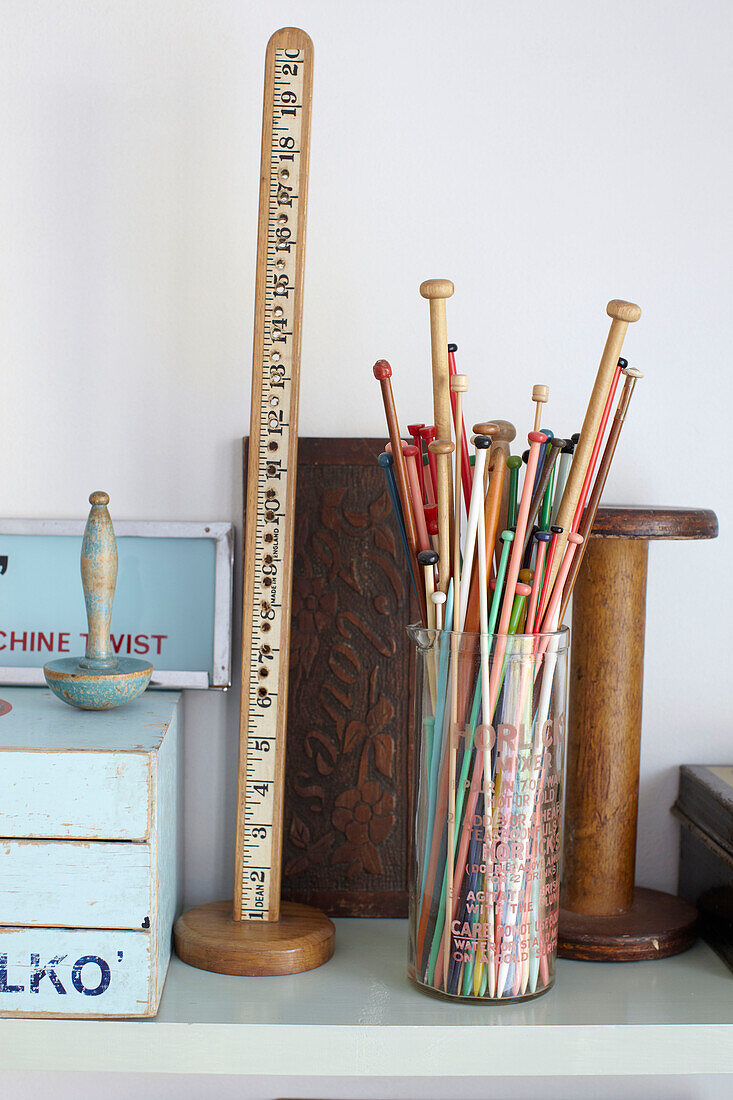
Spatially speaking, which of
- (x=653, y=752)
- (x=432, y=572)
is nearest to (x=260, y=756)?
(x=432, y=572)

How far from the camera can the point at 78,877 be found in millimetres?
607

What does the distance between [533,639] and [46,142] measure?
53cm

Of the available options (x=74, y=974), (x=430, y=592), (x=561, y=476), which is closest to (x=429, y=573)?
(x=430, y=592)

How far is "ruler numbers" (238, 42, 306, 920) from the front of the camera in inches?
26.0

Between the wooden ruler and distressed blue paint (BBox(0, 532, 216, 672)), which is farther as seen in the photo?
distressed blue paint (BBox(0, 532, 216, 672))

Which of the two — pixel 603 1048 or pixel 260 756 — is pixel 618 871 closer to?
pixel 603 1048

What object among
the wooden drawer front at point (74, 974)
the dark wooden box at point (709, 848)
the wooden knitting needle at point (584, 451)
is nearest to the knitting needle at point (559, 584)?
the wooden knitting needle at point (584, 451)

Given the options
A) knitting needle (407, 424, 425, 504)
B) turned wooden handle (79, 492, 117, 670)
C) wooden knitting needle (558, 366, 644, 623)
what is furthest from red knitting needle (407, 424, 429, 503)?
turned wooden handle (79, 492, 117, 670)

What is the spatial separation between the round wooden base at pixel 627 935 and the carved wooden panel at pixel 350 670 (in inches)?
5.3

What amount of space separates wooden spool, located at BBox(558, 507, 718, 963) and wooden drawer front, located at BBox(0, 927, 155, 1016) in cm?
29

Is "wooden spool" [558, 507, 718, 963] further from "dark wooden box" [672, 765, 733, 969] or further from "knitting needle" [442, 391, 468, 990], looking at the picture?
"knitting needle" [442, 391, 468, 990]

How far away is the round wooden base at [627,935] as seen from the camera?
2.28 feet

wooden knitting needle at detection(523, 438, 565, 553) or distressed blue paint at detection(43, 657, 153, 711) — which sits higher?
wooden knitting needle at detection(523, 438, 565, 553)

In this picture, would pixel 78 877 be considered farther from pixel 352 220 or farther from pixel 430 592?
pixel 352 220
